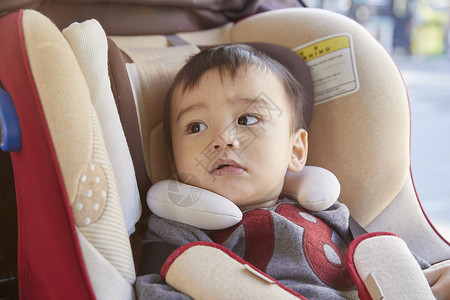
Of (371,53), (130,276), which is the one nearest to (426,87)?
(371,53)

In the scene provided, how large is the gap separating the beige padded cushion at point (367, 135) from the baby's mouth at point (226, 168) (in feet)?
0.99

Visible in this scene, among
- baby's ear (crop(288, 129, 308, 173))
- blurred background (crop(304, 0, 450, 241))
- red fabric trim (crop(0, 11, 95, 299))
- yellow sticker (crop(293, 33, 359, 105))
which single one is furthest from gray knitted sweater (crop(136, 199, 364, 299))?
blurred background (crop(304, 0, 450, 241))

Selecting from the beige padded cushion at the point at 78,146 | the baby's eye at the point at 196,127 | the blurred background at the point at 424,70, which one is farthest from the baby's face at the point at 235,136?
the blurred background at the point at 424,70

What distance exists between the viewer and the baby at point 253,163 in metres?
0.80

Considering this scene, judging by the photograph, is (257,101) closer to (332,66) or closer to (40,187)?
(332,66)

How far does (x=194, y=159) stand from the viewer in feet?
2.85

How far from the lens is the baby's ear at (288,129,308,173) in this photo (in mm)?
961

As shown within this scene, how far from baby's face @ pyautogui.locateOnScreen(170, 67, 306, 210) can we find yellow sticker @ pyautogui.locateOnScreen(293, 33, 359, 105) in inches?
7.9

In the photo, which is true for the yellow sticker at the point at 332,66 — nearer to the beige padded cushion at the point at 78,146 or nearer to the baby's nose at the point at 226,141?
the baby's nose at the point at 226,141

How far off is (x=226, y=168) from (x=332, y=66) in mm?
413

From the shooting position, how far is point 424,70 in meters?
4.30

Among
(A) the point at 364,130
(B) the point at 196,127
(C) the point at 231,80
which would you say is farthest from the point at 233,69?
(A) the point at 364,130

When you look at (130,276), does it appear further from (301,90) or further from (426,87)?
(426,87)

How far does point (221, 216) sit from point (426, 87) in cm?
324
